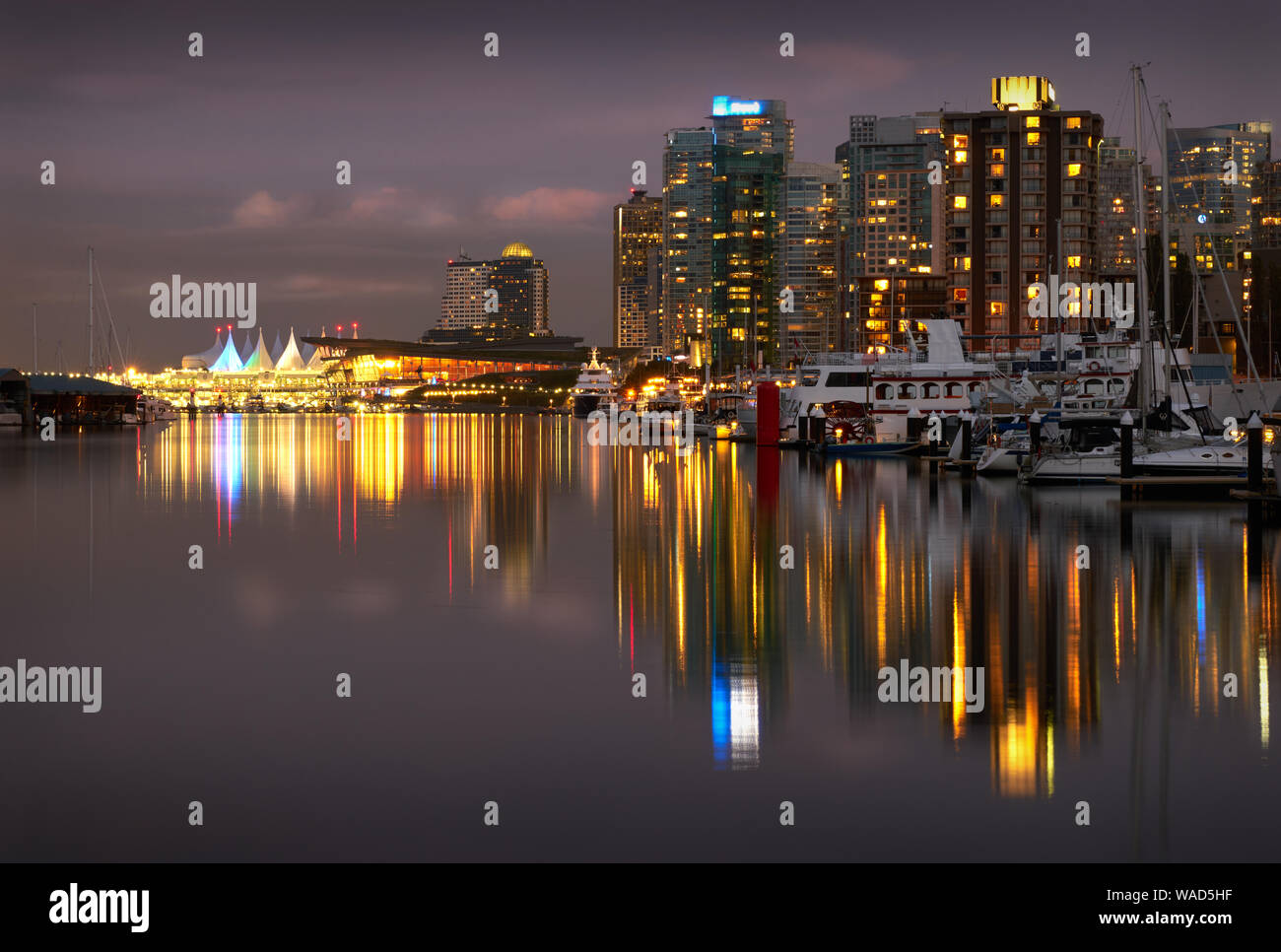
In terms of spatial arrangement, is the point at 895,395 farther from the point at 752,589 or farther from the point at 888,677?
the point at 888,677

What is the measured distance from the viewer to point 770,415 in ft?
218

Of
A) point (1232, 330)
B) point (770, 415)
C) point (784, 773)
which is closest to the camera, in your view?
point (784, 773)

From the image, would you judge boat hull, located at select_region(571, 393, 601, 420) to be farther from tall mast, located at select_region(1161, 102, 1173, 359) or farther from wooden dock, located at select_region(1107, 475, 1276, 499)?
wooden dock, located at select_region(1107, 475, 1276, 499)

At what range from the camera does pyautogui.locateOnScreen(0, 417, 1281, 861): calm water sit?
348 inches

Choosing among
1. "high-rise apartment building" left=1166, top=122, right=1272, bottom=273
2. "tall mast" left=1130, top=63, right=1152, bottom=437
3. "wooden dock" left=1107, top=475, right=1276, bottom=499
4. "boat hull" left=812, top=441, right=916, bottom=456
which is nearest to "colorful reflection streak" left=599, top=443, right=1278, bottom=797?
"wooden dock" left=1107, top=475, right=1276, bottom=499

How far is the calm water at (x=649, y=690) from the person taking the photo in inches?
348

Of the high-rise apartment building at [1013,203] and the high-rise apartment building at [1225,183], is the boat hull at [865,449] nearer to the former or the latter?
the high-rise apartment building at [1013,203]

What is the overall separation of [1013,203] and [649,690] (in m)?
118

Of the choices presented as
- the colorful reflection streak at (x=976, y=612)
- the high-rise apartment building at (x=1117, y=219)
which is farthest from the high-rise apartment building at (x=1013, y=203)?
the colorful reflection streak at (x=976, y=612)

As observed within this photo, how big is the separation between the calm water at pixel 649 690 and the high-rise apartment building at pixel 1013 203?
9974cm

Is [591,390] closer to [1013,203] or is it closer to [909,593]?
[1013,203]

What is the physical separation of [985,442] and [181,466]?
89.1 feet
